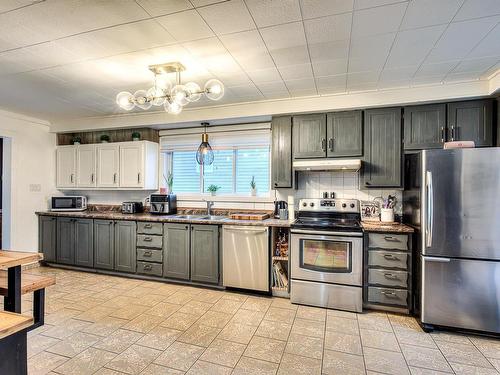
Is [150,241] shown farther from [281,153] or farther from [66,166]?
[66,166]

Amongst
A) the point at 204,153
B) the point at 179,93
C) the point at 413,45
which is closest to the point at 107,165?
the point at 204,153

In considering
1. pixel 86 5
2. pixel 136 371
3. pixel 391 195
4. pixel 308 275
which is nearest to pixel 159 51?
pixel 86 5

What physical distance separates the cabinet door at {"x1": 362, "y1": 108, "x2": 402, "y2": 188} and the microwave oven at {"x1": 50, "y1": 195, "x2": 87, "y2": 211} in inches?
177

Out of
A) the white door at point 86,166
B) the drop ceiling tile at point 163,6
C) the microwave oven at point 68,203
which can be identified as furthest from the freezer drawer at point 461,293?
the microwave oven at point 68,203

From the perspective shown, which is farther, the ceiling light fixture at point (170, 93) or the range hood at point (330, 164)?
the range hood at point (330, 164)

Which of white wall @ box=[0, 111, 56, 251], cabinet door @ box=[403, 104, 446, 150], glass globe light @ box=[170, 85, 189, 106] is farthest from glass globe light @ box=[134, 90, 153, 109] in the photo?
white wall @ box=[0, 111, 56, 251]

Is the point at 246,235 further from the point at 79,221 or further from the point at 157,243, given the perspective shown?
the point at 79,221

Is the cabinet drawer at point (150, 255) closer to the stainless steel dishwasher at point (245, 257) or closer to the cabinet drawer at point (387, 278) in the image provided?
the stainless steel dishwasher at point (245, 257)

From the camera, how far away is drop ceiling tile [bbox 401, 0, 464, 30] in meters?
1.72

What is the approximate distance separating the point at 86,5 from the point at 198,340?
102 inches

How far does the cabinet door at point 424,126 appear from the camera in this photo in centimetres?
308

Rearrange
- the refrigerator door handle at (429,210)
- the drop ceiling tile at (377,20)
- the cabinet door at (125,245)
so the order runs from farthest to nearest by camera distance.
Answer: the cabinet door at (125,245)
the refrigerator door handle at (429,210)
the drop ceiling tile at (377,20)

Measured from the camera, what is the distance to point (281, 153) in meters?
3.66

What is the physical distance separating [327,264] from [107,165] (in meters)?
3.72
